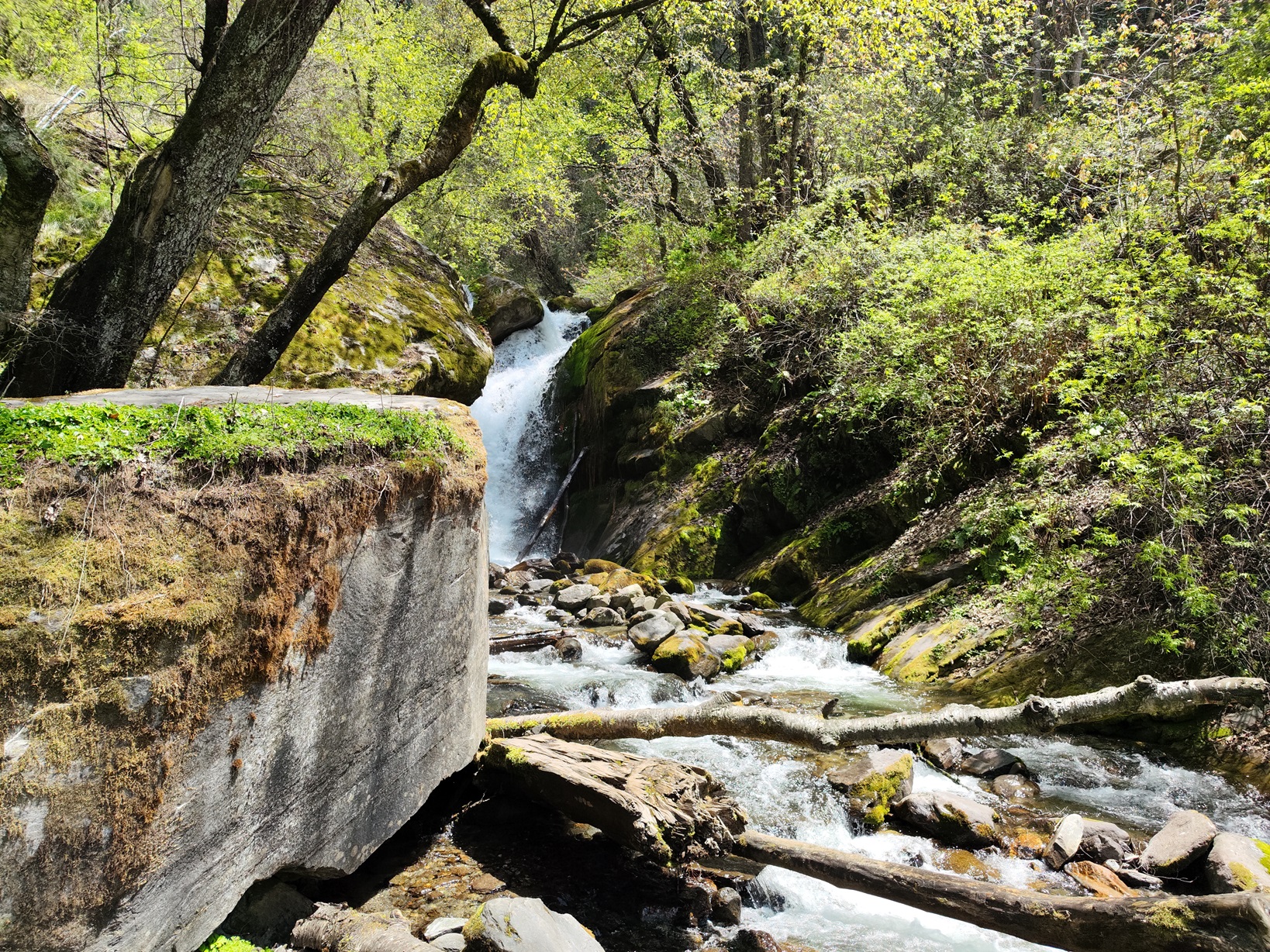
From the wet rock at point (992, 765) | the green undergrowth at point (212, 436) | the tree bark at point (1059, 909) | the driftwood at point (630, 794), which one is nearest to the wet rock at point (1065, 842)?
the wet rock at point (992, 765)

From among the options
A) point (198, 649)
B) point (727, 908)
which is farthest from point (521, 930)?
point (198, 649)

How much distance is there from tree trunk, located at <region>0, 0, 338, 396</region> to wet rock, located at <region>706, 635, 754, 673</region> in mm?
6356

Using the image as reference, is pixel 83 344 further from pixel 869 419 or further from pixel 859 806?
pixel 869 419

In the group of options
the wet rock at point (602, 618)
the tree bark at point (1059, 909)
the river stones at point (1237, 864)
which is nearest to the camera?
the tree bark at point (1059, 909)

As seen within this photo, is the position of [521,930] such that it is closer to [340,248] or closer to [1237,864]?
[1237,864]

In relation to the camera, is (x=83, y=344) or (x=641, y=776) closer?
(x=641, y=776)

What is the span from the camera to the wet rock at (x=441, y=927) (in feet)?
11.4

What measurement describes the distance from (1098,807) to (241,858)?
5446 mm

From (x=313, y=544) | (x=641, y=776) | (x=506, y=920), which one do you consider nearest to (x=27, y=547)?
(x=313, y=544)

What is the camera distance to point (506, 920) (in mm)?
3184

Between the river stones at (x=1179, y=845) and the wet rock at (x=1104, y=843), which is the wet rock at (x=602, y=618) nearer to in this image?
the wet rock at (x=1104, y=843)

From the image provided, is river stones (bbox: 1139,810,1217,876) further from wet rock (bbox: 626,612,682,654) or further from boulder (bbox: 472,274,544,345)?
boulder (bbox: 472,274,544,345)

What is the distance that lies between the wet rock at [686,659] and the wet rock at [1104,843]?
396 centimetres

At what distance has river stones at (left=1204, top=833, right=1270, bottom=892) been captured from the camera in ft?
13.3
